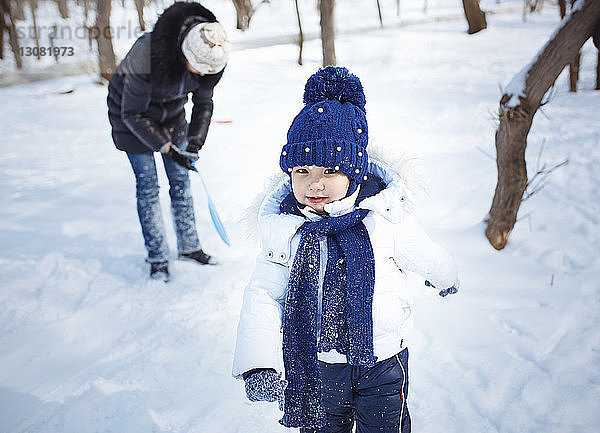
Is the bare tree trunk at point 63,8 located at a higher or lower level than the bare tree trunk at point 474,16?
higher

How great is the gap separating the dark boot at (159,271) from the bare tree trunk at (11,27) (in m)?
9.96

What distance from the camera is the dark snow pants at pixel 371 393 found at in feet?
4.65

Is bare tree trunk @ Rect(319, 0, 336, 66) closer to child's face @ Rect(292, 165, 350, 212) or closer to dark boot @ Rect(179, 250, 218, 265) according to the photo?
dark boot @ Rect(179, 250, 218, 265)

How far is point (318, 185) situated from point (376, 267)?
33cm

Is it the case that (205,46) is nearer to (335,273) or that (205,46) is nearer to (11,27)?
(335,273)

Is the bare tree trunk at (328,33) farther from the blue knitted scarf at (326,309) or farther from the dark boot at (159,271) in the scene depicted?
the blue knitted scarf at (326,309)

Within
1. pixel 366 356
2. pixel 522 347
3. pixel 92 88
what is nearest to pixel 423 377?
pixel 522 347

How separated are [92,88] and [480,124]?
8138 mm

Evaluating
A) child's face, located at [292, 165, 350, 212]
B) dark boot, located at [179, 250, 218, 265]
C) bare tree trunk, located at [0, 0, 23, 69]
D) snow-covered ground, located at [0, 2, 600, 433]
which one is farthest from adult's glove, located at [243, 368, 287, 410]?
bare tree trunk, located at [0, 0, 23, 69]

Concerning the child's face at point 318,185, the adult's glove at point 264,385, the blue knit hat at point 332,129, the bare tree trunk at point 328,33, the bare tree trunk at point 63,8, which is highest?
the bare tree trunk at point 63,8

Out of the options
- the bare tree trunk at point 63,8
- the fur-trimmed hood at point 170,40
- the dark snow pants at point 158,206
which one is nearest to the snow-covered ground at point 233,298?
the dark snow pants at point 158,206

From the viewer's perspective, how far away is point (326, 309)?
4.53 feet

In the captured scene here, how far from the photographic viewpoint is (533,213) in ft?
10.8

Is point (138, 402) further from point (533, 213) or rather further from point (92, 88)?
point (92, 88)
